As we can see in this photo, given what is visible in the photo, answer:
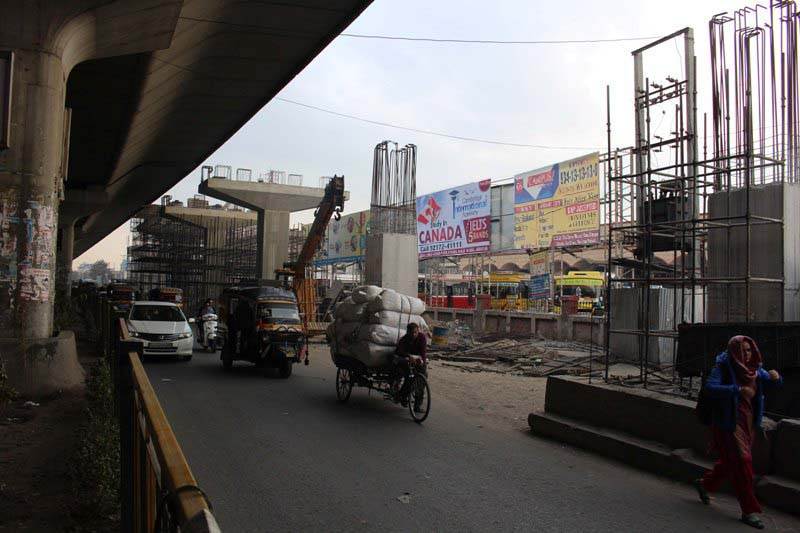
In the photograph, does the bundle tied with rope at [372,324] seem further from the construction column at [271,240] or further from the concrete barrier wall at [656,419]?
the construction column at [271,240]

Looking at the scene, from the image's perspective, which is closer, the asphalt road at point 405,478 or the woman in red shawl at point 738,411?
the asphalt road at point 405,478

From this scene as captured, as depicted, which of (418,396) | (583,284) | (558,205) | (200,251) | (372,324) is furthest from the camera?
(200,251)

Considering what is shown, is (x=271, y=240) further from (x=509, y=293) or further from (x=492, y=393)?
(x=492, y=393)

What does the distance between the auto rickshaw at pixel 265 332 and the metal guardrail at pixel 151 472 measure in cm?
1038

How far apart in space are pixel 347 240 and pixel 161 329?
100.0ft

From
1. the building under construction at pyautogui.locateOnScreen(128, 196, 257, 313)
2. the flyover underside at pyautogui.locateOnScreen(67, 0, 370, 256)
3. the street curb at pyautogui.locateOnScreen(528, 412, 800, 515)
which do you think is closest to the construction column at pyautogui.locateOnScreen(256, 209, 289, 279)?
the building under construction at pyautogui.locateOnScreen(128, 196, 257, 313)

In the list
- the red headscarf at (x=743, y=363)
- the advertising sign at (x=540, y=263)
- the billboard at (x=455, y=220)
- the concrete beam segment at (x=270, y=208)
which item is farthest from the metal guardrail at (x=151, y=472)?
the concrete beam segment at (x=270, y=208)

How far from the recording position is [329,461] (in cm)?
758

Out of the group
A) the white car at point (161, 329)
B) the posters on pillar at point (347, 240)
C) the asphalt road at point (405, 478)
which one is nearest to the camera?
the asphalt road at point (405, 478)

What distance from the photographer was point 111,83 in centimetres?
1828

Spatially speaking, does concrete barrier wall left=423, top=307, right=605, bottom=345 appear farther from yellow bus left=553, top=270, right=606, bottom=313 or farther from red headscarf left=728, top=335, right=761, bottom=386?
red headscarf left=728, top=335, right=761, bottom=386

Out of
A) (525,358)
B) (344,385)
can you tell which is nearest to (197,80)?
(344,385)

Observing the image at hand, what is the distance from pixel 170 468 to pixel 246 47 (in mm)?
15644

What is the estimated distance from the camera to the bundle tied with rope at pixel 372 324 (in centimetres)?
1100
